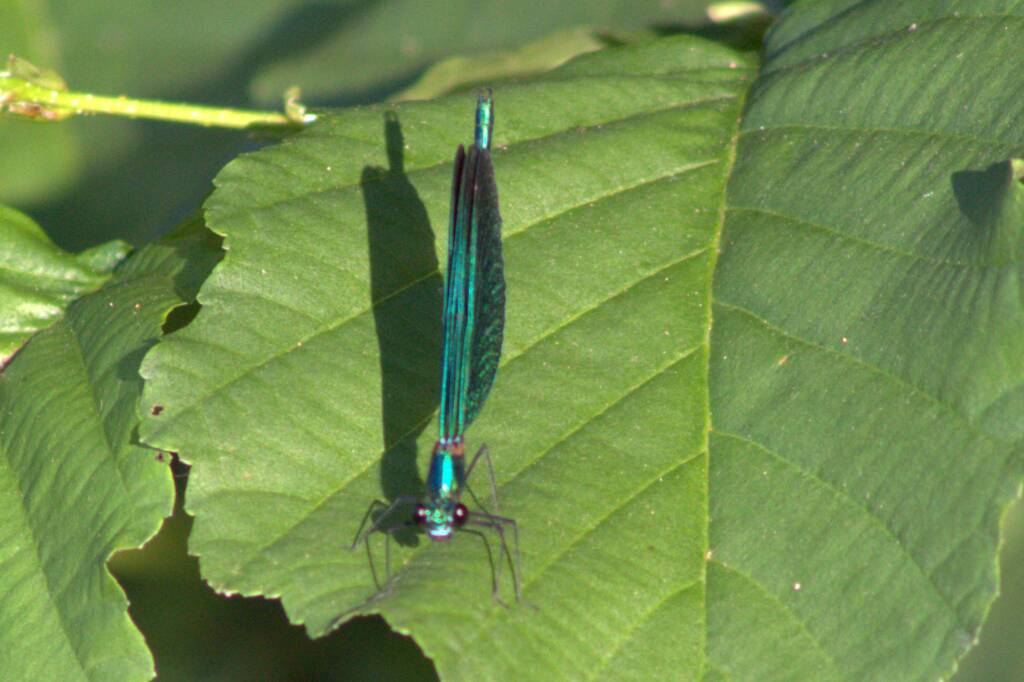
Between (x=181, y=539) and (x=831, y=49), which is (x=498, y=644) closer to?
(x=831, y=49)

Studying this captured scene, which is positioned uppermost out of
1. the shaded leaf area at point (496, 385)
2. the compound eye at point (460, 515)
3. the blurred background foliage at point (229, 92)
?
the shaded leaf area at point (496, 385)

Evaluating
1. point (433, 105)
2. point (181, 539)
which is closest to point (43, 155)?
point (181, 539)

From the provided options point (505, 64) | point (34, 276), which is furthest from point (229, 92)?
point (34, 276)

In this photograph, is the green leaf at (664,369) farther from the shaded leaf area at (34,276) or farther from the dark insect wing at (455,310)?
the shaded leaf area at (34,276)

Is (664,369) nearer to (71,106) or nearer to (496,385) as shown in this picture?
(496,385)

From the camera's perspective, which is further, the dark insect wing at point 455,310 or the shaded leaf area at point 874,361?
the dark insect wing at point 455,310

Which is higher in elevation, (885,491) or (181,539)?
(885,491)

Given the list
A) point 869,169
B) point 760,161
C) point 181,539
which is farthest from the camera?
point 181,539

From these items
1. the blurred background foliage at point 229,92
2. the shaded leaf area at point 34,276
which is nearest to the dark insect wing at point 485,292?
the blurred background foliage at point 229,92
